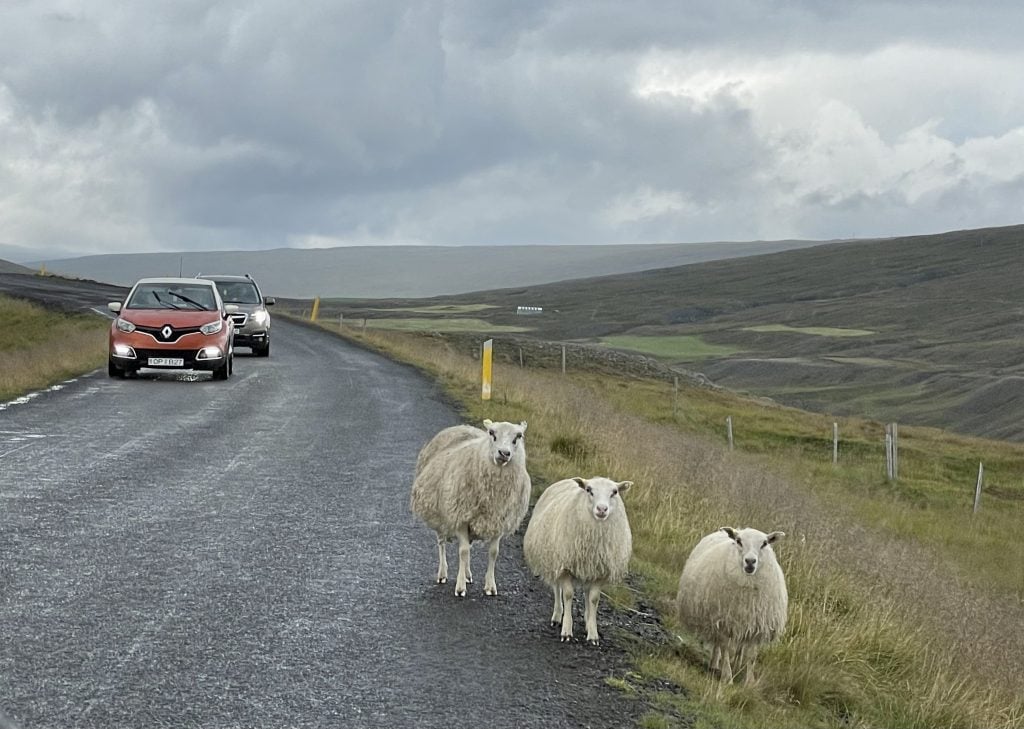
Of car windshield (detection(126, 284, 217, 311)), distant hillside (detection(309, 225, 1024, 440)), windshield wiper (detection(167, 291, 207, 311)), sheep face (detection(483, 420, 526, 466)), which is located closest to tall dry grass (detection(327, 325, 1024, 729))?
sheep face (detection(483, 420, 526, 466))

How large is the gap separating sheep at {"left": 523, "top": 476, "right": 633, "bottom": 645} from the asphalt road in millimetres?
268

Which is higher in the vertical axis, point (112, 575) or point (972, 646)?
point (112, 575)

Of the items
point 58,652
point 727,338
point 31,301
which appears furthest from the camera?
point 727,338

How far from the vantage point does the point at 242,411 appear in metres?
20.5

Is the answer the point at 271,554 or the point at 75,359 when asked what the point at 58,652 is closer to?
the point at 271,554

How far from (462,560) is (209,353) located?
17370mm

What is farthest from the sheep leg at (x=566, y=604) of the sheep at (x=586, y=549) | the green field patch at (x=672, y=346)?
the green field patch at (x=672, y=346)

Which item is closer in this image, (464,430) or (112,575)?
(112,575)

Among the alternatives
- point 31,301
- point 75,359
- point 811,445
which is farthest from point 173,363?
point 31,301

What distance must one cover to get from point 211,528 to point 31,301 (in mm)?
45618

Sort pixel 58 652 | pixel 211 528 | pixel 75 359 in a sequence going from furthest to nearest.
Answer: pixel 75 359 < pixel 211 528 < pixel 58 652

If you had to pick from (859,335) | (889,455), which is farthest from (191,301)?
(859,335)

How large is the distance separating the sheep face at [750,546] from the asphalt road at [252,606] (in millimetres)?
1065

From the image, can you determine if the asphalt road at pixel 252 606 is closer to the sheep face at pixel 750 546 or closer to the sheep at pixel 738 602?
the sheep at pixel 738 602
